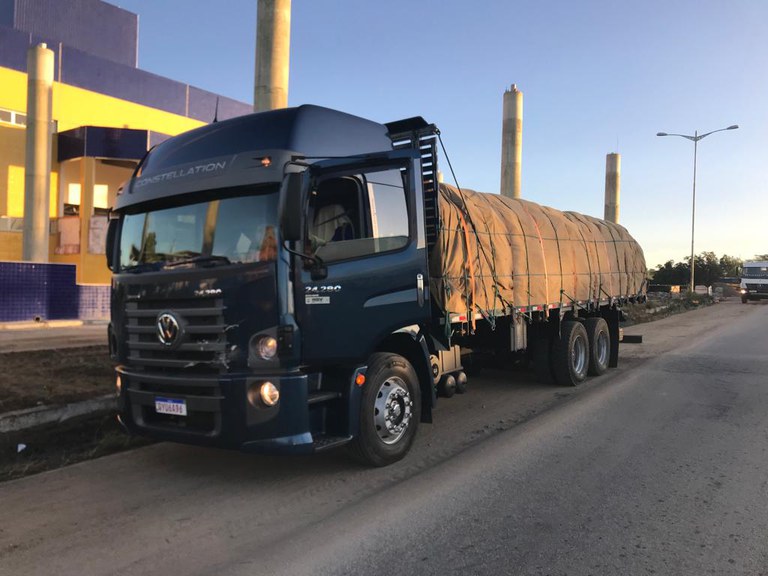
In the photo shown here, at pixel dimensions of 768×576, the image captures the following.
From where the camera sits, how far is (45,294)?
734 inches

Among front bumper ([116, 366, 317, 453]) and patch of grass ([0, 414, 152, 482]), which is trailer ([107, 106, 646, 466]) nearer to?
front bumper ([116, 366, 317, 453])

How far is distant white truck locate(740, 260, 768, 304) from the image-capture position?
37375 mm

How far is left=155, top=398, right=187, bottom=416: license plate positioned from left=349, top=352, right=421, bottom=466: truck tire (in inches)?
54.7

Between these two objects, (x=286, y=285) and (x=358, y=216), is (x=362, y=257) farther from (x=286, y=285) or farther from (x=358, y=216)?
(x=286, y=285)

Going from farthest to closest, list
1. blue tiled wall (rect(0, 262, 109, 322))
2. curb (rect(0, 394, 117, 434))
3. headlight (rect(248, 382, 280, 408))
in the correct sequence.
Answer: blue tiled wall (rect(0, 262, 109, 322)) → curb (rect(0, 394, 117, 434)) → headlight (rect(248, 382, 280, 408))

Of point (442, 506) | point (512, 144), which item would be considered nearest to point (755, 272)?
point (512, 144)

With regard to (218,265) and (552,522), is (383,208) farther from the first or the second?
(552,522)

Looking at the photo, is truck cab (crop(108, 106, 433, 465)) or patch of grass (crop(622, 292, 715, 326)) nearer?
truck cab (crop(108, 106, 433, 465))

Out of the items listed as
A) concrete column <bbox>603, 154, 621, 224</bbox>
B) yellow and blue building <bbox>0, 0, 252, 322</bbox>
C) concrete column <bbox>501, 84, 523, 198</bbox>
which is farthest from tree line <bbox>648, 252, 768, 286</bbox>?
yellow and blue building <bbox>0, 0, 252, 322</bbox>

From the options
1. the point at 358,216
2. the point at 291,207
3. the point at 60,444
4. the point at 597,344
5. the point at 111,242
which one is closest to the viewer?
the point at 291,207

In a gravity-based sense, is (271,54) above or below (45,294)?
above

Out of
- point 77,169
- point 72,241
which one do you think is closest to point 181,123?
point 77,169

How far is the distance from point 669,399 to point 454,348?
11.2ft

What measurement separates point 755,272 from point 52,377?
40.5 m
